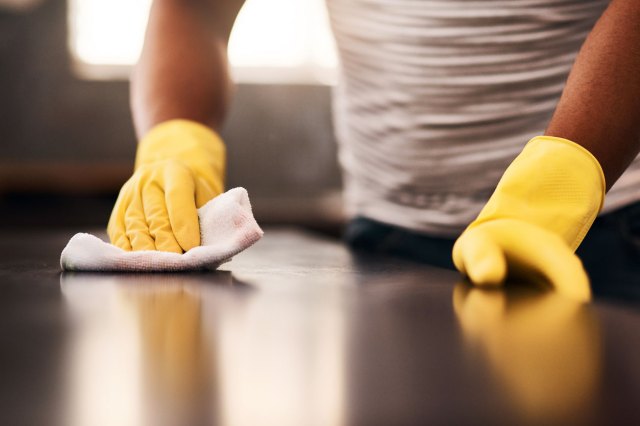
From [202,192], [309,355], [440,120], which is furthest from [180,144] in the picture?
[309,355]

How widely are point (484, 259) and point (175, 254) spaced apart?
0.93ft

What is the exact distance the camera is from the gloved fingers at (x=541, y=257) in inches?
23.3

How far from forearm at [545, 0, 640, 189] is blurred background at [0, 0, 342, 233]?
383 cm

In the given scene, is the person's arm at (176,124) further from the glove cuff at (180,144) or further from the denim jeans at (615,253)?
the denim jeans at (615,253)

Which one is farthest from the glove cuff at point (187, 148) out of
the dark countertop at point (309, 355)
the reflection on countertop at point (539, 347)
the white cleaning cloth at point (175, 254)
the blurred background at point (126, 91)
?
the blurred background at point (126, 91)

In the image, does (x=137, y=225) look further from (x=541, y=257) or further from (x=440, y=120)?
(x=440, y=120)

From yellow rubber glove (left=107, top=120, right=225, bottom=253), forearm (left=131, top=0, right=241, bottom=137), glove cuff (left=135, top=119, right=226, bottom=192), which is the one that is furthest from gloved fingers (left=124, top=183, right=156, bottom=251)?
forearm (left=131, top=0, right=241, bottom=137)

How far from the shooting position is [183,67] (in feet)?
3.75

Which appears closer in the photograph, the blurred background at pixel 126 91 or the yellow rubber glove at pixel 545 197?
the yellow rubber glove at pixel 545 197

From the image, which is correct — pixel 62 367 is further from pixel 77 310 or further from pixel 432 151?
pixel 432 151

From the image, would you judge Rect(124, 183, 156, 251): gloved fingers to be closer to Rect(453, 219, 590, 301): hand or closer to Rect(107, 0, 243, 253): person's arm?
Rect(107, 0, 243, 253): person's arm

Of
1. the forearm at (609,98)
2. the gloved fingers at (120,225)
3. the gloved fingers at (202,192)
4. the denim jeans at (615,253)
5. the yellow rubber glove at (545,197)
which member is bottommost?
the denim jeans at (615,253)

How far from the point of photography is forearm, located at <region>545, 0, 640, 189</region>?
2.35 feet

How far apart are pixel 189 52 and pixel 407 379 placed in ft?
3.10
